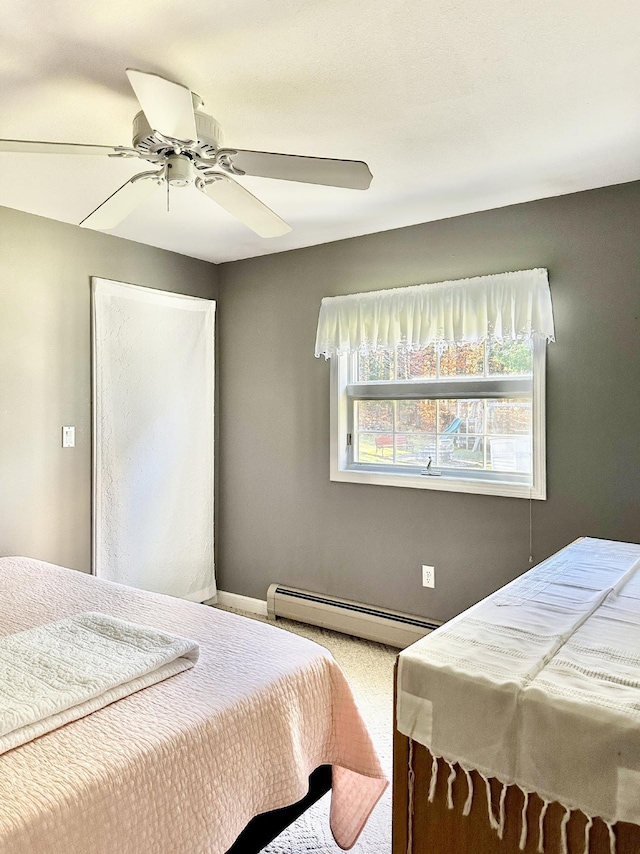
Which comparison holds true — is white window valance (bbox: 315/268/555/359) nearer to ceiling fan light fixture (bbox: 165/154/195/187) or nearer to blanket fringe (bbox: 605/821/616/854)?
ceiling fan light fixture (bbox: 165/154/195/187)

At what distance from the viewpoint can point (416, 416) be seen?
344 cm

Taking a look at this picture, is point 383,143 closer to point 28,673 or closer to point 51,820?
point 28,673

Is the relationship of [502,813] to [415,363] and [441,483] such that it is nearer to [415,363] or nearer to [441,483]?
[441,483]

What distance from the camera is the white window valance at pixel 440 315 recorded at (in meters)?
2.91

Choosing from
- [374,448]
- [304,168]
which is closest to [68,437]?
[374,448]

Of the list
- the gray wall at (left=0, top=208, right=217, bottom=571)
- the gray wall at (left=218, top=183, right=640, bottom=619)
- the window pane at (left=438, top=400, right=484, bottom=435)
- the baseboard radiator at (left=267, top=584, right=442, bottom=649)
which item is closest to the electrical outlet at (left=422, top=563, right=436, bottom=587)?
the gray wall at (left=218, top=183, right=640, bottom=619)

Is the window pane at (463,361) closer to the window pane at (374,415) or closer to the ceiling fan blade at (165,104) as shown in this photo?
the window pane at (374,415)

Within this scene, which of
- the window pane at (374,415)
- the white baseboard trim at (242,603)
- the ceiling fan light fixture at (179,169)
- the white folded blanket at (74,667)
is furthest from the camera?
the white baseboard trim at (242,603)

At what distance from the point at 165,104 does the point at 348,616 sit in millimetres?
2787

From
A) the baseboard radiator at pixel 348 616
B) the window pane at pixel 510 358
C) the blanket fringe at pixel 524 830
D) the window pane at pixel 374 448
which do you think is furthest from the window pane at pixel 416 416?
the blanket fringe at pixel 524 830

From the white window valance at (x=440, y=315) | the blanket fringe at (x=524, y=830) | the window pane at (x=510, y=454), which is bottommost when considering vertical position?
the blanket fringe at (x=524, y=830)

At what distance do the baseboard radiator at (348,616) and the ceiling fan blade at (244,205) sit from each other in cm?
216

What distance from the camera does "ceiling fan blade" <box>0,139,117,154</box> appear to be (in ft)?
5.51

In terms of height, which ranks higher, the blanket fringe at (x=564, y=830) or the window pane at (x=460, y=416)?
the window pane at (x=460, y=416)
